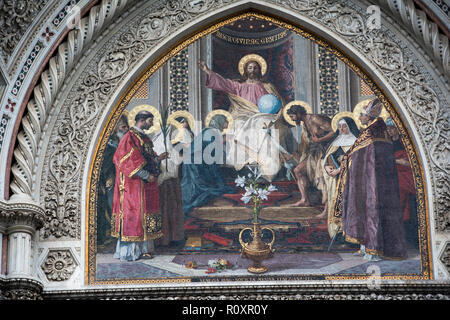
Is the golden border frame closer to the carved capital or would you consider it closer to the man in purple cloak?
the man in purple cloak

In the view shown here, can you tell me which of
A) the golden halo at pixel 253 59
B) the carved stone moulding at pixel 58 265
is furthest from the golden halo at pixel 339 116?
the carved stone moulding at pixel 58 265

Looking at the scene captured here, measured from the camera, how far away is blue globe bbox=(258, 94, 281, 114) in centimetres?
1716

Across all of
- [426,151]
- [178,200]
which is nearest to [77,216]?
[178,200]

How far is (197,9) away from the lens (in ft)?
57.6

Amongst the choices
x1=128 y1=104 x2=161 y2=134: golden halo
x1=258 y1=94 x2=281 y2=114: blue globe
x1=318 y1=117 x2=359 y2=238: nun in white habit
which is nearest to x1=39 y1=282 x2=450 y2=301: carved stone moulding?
x1=318 y1=117 x2=359 y2=238: nun in white habit

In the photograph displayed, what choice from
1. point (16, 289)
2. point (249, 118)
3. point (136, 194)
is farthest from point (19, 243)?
point (249, 118)

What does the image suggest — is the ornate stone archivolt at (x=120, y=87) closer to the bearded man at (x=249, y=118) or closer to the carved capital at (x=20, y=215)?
the carved capital at (x=20, y=215)

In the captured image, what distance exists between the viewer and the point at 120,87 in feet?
56.1

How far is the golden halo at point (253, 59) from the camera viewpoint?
1738cm

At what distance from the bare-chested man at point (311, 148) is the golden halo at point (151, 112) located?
183 centimetres

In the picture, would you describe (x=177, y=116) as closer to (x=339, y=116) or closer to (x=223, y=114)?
(x=223, y=114)

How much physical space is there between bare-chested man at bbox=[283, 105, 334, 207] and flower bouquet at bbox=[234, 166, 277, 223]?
0.41 meters

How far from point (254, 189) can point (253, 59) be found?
198 cm

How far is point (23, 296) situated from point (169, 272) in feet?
6.52
